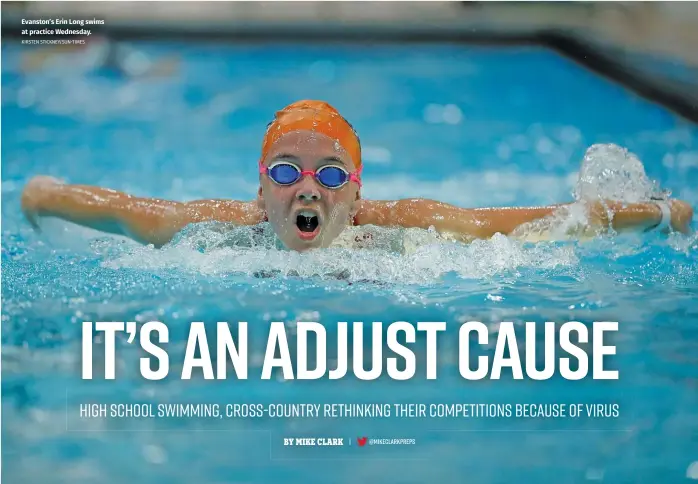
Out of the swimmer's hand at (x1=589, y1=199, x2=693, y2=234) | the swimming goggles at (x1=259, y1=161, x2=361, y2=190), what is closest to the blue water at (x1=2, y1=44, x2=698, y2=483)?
the swimmer's hand at (x1=589, y1=199, x2=693, y2=234)

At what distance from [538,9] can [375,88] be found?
0.82m

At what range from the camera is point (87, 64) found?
352 centimetres

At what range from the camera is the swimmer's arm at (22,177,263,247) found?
2.85m

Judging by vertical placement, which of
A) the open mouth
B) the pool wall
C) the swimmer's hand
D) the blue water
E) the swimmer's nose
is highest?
the pool wall

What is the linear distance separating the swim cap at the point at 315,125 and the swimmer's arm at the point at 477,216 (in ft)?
0.70

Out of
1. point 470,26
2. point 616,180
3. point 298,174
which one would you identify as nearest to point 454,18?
point 470,26

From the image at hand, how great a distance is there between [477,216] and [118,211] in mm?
1217

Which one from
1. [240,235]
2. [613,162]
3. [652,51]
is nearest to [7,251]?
[240,235]

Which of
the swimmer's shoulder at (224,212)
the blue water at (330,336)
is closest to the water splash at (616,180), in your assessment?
the blue water at (330,336)

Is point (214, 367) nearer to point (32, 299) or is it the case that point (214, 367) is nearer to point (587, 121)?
point (32, 299)

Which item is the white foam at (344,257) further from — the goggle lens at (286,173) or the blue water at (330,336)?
the goggle lens at (286,173)

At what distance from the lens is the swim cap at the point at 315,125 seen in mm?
2660

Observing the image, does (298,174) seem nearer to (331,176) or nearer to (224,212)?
(331,176)

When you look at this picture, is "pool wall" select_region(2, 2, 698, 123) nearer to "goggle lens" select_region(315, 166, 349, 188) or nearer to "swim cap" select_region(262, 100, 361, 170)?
"swim cap" select_region(262, 100, 361, 170)
